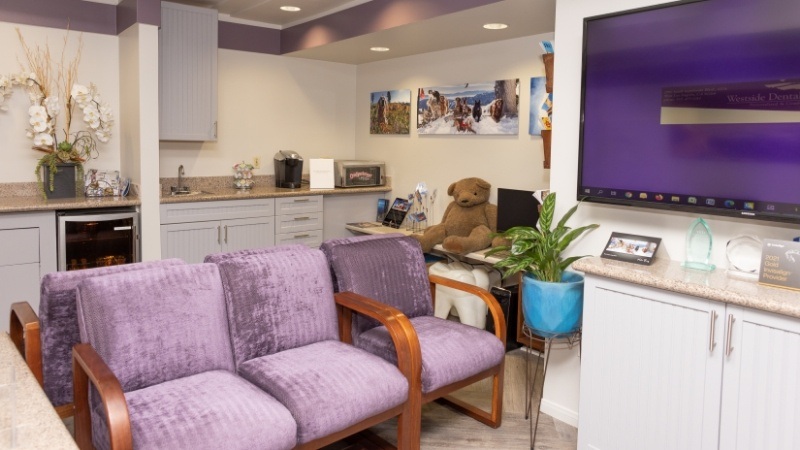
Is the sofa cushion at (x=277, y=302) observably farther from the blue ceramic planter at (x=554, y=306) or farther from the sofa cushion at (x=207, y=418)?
the blue ceramic planter at (x=554, y=306)

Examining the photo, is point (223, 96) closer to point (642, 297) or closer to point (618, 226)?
point (618, 226)

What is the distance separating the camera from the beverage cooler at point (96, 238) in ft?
12.7

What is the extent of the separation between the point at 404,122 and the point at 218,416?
3.64 meters

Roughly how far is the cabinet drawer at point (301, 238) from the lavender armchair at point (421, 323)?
1.99m

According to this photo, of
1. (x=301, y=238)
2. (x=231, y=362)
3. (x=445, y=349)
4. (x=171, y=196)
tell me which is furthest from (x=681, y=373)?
(x=171, y=196)

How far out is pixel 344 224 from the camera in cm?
530

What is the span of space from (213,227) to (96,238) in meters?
0.80

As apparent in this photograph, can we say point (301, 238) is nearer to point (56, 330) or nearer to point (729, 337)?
point (56, 330)

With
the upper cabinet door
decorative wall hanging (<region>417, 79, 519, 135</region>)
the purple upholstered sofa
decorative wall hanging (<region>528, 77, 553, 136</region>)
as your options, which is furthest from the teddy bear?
the upper cabinet door

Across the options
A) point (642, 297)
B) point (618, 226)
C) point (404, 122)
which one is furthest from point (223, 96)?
point (642, 297)

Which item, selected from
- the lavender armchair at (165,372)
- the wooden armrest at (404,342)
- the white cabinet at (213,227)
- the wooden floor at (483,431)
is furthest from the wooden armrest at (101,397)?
the white cabinet at (213,227)

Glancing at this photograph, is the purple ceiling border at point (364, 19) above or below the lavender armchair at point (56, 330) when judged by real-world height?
above

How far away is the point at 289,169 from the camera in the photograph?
5.11m

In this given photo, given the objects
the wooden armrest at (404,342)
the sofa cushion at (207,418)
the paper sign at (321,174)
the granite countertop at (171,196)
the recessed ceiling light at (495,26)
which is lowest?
the sofa cushion at (207,418)
